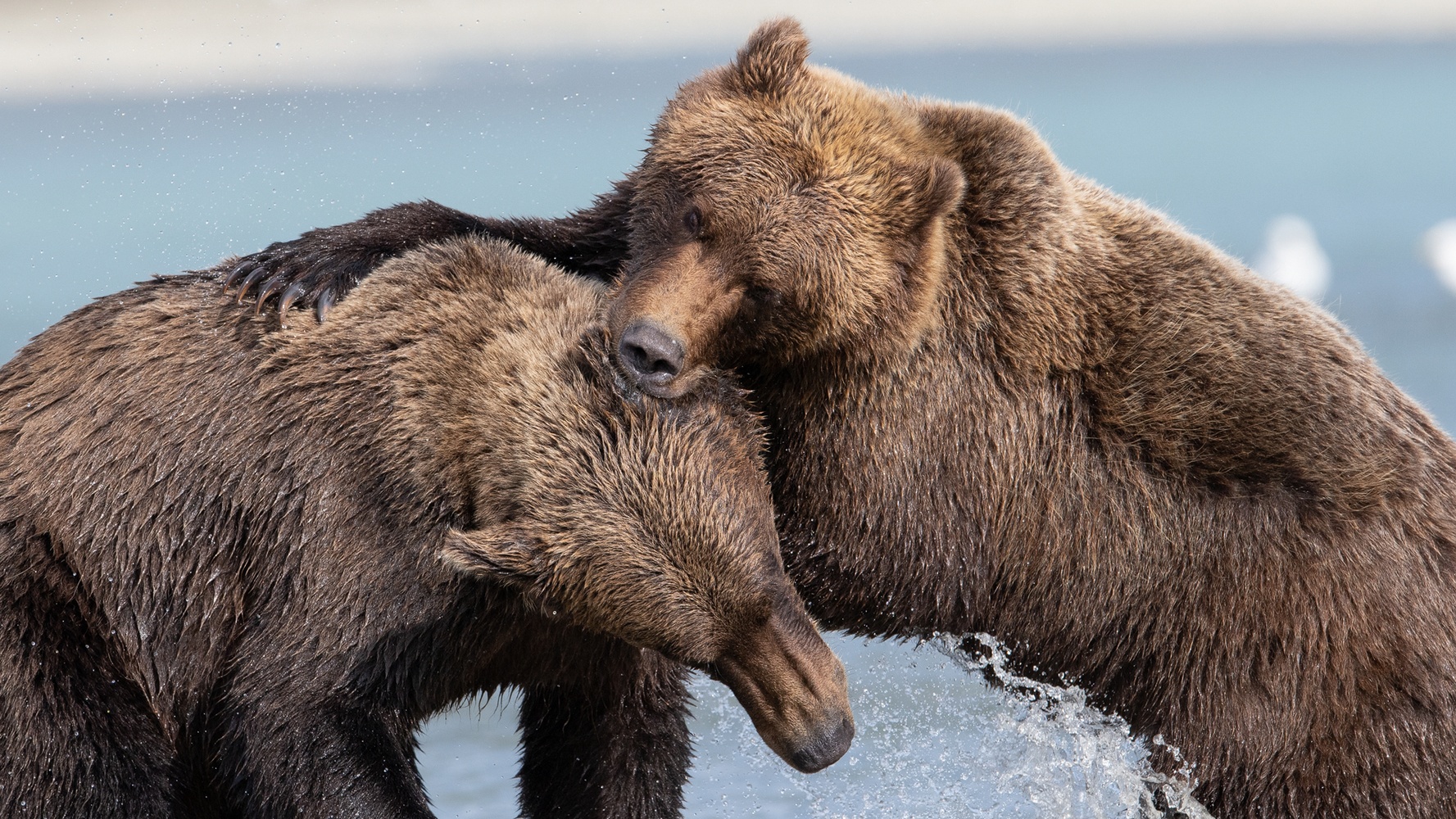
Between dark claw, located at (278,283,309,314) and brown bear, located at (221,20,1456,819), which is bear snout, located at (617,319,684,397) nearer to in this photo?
brown bear, located at (221,20,1456,819)

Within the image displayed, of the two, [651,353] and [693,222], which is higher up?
[693,222]

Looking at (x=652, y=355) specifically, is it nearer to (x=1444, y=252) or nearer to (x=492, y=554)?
(x=492, y=554)

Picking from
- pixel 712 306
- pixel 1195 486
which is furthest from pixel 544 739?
pixel 1195 486

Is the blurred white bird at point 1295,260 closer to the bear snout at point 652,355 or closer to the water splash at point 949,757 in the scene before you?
the water splash at point 949,757

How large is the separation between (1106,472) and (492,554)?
6.30 feet

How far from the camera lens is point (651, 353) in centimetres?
384

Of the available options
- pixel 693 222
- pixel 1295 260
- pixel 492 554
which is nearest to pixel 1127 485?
pixel 693 222

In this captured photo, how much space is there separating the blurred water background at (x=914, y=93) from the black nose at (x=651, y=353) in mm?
1502

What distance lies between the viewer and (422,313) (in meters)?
4.39

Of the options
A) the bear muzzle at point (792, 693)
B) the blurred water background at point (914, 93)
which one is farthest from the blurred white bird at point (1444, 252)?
the bear muzzle at point (792, 693)

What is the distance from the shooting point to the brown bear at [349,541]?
3850 mm

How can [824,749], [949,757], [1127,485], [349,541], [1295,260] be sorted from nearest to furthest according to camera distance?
1. [824,749]
2. [349,541]
3. [1127,485]
4. [949,757]
5. [1295,260]

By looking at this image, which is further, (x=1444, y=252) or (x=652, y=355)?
(x=1444, y=252)

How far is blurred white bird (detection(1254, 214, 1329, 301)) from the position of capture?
15.8 m
